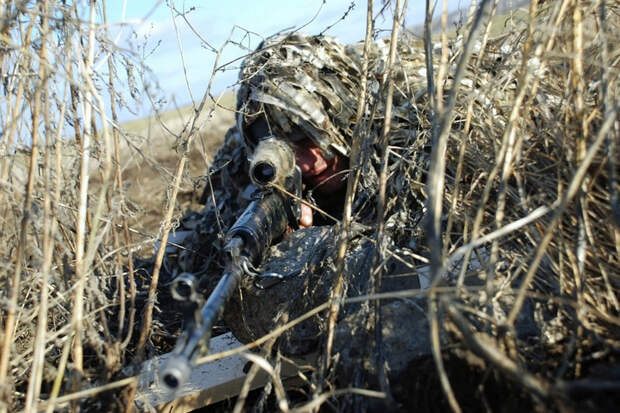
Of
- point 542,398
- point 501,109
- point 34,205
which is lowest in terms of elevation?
point 542,398

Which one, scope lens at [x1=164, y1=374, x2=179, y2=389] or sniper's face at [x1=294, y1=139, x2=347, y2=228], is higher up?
sniper's face at [x1=294, y1=139, x2=347, y2=228]

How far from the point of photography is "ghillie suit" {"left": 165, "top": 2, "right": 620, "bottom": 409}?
121 cm

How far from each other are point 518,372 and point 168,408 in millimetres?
1265

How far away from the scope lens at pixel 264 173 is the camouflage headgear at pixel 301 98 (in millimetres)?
329

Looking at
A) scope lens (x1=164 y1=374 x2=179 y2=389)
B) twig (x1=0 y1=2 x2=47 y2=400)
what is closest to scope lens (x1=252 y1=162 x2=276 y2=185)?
twig (x1=0 y1=2 x2=47 y2=400)

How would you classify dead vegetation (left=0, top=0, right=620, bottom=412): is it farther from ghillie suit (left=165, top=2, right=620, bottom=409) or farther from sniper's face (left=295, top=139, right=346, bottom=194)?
sniper's face (left=295, top=139, right=346, bottom=194)

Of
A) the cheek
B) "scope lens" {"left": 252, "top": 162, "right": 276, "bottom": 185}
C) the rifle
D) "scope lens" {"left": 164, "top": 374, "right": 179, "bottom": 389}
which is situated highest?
the cheek

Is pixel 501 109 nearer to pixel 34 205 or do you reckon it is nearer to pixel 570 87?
pixel 570 87

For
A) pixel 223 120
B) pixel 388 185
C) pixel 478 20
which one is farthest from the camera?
pixel 223 120

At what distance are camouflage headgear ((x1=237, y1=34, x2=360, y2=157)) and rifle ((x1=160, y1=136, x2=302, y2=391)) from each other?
23 cm

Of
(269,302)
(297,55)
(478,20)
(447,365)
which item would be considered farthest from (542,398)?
(297,55)

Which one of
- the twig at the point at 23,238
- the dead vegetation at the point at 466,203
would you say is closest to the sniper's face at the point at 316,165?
the dead vegetation at the point at 466,203

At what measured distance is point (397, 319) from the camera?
166cm

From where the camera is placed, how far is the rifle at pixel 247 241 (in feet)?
3.78
